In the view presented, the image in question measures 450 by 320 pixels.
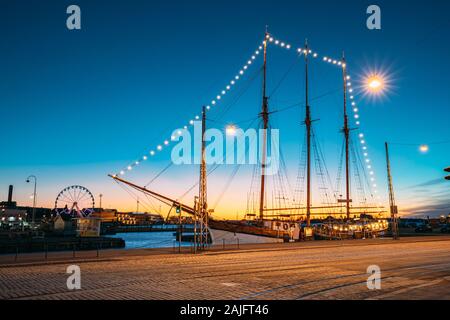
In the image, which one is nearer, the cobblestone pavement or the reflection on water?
the cobblestone pavement

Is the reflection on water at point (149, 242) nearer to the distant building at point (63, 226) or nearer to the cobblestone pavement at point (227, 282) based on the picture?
the cobblestone pavement at point (227, 282)

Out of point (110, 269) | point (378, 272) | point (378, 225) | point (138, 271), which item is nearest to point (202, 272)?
point (138, 271)

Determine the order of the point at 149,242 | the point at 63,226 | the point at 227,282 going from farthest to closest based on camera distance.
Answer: the point at 149,242, the point at 63,226, the point at 227,282

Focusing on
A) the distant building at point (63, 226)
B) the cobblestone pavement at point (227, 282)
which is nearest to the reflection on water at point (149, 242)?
the cobblestone pavement at point (227, 282)

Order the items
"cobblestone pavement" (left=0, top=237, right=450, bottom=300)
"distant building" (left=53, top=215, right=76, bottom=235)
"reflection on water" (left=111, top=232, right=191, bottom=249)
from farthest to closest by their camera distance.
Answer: "distant building" (left=53, top=215, right=76, bottom=235), "reflection on water" (left=111, top=232, right=191, bottom=249), "cobblestone pavement" (left=0, top=237, right=450, bottom=300)

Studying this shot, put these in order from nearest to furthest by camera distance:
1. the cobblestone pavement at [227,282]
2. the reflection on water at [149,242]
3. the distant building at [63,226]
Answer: the cobblestone pavement at [227,282] < the reflection on water at [149,242] < the distant building at [63,226]

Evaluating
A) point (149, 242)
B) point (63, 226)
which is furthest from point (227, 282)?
point (149, 242)

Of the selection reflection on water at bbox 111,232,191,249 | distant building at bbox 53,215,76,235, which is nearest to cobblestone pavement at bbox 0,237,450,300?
reflection on water at bbox 111,232,191,249

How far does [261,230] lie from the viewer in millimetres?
41031

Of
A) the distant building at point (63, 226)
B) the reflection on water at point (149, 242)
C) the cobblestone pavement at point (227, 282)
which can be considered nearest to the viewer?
the cobblestone pavement at point (227, 282)

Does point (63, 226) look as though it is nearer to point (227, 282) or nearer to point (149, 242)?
point (149, 242)

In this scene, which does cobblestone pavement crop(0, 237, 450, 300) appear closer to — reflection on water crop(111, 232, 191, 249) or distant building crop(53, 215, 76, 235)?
reflection on water crop(111, 232, 191, 249)
